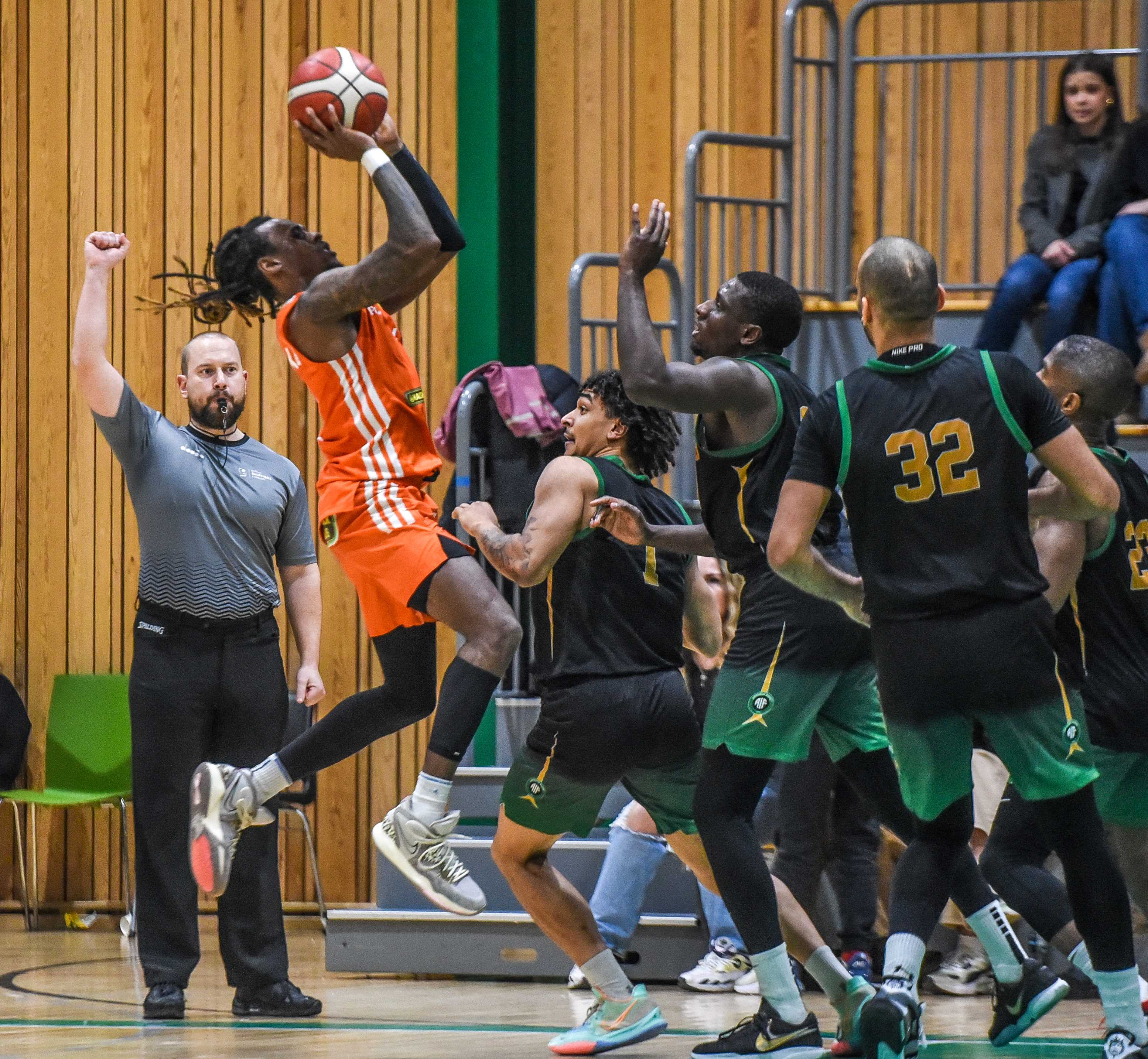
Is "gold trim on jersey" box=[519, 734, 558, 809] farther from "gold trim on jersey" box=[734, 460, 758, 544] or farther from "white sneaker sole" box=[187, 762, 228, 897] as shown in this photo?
"white sneaker sole" box=[187, 762, 228, 897]

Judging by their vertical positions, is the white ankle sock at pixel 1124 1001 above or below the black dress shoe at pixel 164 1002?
above

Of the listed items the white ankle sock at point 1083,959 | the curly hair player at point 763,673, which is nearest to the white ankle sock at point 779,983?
the curly hair player at point 763,673

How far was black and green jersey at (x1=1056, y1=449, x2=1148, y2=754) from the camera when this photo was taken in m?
4.43

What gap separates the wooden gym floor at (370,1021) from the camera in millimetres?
4371

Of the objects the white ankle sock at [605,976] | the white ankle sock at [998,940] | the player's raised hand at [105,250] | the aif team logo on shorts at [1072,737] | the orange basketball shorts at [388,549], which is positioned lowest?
the white ankle sock at [605,976]

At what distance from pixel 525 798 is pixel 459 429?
3.22 meters

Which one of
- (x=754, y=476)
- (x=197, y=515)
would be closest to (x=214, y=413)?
(x=197, y=515)

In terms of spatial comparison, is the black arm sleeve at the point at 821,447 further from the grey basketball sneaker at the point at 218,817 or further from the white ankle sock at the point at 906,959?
the grey basketball sneaker at the point at 218,817

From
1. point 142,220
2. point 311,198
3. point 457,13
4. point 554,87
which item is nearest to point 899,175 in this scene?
point 554,87

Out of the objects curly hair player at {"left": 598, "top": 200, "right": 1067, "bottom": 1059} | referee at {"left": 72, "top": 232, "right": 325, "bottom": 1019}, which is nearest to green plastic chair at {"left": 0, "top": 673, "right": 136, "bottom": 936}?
referee at {"left": 72, "top": 232, "right": 325, "bottom": 1019}

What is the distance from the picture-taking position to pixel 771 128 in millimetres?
8633

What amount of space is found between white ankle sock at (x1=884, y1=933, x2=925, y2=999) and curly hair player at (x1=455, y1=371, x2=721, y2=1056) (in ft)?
2.57

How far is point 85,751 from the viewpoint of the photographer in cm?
831

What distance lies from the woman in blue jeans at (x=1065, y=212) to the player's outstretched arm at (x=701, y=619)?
2.55 metres
